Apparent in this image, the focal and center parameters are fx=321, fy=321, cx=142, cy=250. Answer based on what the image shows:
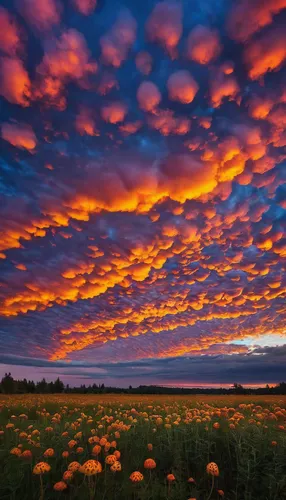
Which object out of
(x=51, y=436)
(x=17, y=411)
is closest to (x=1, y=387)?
(x=17, y=411)

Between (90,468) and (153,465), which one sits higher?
(90,468)

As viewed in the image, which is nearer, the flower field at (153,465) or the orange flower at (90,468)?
the orange flower at (90,468)

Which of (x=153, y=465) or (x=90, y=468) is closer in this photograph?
(x=90, y=468)

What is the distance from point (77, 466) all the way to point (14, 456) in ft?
6.15

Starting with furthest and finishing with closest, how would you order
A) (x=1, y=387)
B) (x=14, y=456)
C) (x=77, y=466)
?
(x=1, y=387), (x=14, y=456), (x=77, y=466)

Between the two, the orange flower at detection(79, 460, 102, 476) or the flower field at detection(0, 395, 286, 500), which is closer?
the orange flower at detection(79, 460, 102, 476)

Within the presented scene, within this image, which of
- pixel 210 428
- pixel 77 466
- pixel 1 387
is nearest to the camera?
pixel 77 466

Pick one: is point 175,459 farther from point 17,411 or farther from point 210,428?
point 17,411

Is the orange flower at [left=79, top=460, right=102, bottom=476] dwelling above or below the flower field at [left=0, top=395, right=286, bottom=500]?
above

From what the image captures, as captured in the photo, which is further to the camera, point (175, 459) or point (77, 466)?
point (175, 459)

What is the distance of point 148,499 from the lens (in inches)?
→ 159

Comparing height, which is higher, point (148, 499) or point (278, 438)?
point (278, 438)

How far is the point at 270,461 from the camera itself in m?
5.38

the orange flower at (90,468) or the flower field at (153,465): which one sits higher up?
the orange flower at (90,468)
